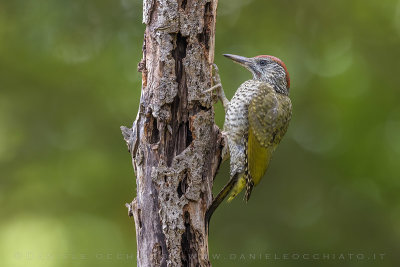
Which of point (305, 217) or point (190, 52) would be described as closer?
point (190, 52)

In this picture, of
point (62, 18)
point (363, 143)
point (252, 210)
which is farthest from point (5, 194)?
point (363, 143)

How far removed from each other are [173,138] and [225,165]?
211cm

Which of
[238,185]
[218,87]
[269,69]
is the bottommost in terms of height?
[238,185]

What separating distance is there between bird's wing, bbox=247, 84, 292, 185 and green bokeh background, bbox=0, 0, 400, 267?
0.96 metres

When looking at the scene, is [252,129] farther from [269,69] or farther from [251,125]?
[269,69]

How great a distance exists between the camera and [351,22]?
5883mm

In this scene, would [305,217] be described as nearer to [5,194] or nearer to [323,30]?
[323,30]

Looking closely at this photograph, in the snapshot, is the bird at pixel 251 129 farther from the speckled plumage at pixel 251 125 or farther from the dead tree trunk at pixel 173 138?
the dead tree trunk at pixel 173 138

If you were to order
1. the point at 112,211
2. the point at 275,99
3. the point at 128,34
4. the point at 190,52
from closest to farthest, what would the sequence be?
the point at 190,52, the point at 275,99, the point at 112,211, the point at 128,34

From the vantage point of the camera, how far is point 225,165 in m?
5.41

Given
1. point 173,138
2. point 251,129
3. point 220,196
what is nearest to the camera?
point 173,138

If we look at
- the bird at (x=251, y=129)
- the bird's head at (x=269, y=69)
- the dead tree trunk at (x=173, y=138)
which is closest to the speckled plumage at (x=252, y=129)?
the bird at (x=251, y=129)

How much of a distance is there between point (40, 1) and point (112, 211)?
7.47ft

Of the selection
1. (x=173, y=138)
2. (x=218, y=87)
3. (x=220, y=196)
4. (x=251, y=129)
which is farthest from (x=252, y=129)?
(x=173, y=138)
